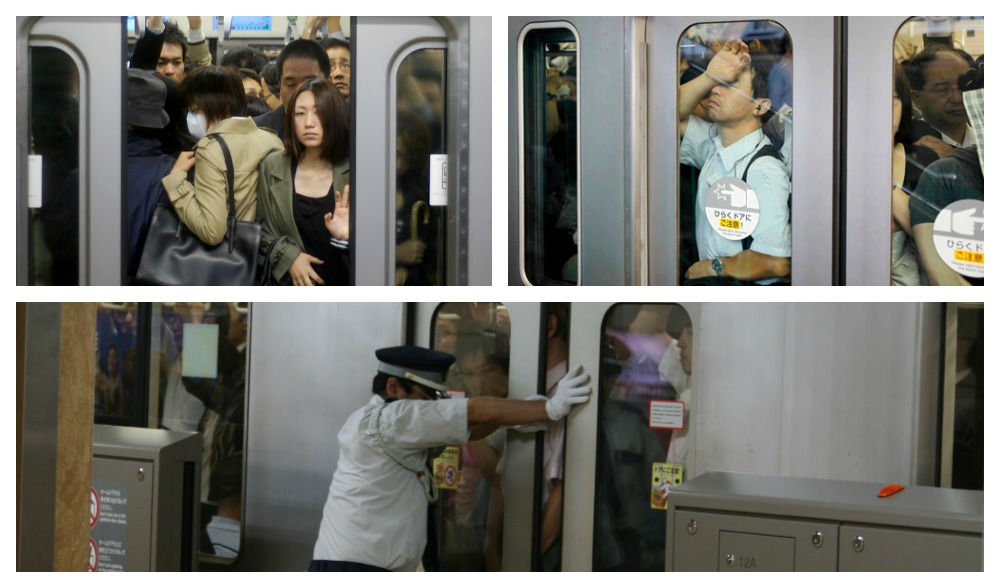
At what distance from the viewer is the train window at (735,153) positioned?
125 inches

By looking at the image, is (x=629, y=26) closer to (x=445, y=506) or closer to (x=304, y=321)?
(x=304, y=321)

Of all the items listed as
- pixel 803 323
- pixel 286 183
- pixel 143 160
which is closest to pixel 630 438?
pixel 803 323

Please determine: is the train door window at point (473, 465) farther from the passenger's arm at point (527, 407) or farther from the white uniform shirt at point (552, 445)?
the white uniform shirt at point (552, 445)

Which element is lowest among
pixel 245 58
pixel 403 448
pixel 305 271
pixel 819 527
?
pixel 819 527

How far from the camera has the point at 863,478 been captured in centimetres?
299

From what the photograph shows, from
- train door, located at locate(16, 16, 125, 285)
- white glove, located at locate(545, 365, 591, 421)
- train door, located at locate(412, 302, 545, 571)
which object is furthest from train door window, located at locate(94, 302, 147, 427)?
Answer: white glove, located at locate(545, 365, 591, 421)

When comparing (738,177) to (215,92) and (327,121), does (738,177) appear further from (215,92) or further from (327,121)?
(215,92)

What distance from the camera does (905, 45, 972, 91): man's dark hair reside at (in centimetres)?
301

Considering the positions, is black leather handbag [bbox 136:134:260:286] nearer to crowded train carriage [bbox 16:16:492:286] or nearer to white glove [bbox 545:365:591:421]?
crowded train carriage [bbox 16:16:492:286]

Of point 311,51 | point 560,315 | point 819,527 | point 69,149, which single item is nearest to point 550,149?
point 560,315

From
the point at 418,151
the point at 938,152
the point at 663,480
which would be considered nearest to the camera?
the point at 938,152

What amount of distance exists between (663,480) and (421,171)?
4.33 ft

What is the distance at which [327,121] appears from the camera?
3320mm
